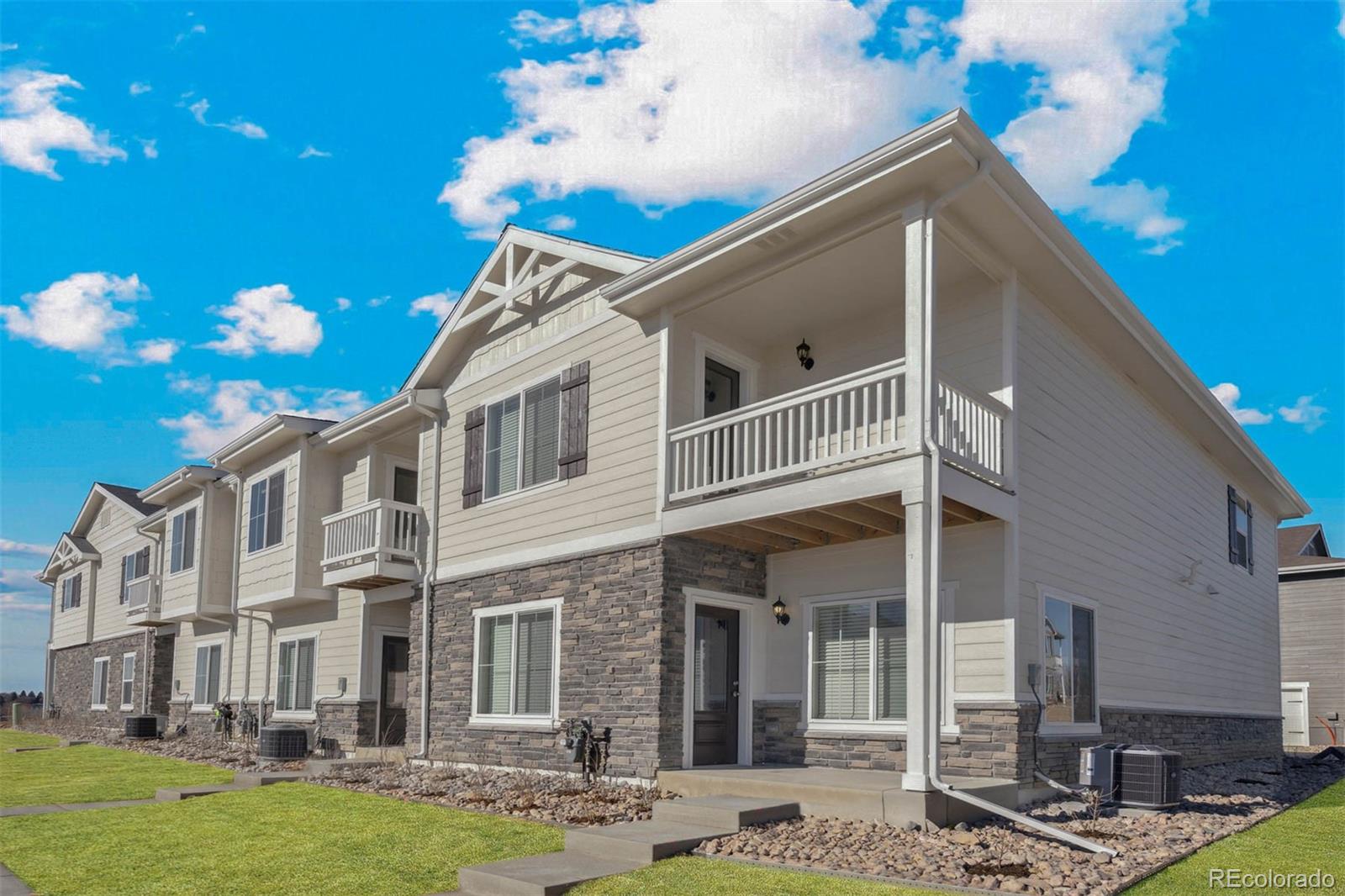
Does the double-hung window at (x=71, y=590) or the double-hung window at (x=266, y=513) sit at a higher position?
the double-hung window at (x=266, y=513)

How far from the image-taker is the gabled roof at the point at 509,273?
1347cm

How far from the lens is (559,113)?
14.3 metres

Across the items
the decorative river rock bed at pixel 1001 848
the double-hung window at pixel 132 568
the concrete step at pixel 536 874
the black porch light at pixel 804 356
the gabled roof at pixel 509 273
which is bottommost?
the concrete step at pixel 536 874

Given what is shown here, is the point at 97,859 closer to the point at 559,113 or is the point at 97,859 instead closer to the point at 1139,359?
the point at 559,113

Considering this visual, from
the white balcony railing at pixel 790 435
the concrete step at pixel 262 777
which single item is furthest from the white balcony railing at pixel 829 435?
the concrete step at pixel 262 777

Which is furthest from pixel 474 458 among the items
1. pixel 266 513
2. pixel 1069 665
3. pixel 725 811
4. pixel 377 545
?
pixel 1069 665

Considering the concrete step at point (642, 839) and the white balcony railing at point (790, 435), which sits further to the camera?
the white balcony railing at point (790, 435)

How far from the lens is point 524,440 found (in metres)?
14.6

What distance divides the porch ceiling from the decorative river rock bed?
9.30ft

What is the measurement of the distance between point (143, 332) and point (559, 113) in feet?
58.4

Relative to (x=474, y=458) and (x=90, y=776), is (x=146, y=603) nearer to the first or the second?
(x=90, y=776)

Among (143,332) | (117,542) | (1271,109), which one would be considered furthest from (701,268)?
(117,542)

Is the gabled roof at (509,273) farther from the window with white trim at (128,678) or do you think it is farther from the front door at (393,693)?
the window with white trim at (128,678)

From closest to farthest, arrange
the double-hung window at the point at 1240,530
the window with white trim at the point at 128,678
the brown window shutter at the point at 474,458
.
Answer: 1. the brown window shutter at the point at 474,458
2. the double-hung window at the point at 1240,530
3. the window with white trim at the point at 128,678
